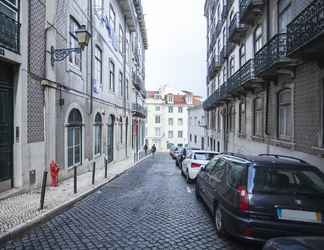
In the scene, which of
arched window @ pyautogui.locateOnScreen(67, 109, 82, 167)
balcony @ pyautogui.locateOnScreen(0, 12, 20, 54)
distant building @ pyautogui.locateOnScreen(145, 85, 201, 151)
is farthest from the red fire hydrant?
distant building @ pyautogui.locateOnScreen(145, 85, 201, 151)

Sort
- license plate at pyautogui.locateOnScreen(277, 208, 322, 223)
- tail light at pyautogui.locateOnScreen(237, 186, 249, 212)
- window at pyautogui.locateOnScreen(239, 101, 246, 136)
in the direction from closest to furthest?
license plate at pyautogui.locateOnScreen(277, 208, 322, 223) < tail light at pyautogui.locateOnScreen(237, 186, 249, 212) < window at pyautogui.locateOnScreen(239, 101, 246, 136)

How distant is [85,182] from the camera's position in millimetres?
9844

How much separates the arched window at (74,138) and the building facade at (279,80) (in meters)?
8.13

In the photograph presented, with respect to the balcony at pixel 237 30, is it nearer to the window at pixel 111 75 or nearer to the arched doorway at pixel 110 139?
the window at pixel 111 75

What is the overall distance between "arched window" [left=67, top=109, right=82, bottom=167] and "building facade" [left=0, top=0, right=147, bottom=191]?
42 millimetres

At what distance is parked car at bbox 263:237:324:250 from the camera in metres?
2.76

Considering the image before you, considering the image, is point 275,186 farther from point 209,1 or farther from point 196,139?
point 196,139

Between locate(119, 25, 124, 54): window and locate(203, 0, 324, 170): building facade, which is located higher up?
locate(119, 25, 124, 54): window

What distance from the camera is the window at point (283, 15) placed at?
9.55 m

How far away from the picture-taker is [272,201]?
3912mm

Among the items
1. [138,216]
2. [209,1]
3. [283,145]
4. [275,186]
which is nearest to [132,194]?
[138,216]

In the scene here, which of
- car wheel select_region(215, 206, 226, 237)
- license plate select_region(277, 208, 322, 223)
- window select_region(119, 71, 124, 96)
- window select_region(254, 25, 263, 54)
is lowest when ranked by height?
car wheel select_region(215, 206, 226, 237)

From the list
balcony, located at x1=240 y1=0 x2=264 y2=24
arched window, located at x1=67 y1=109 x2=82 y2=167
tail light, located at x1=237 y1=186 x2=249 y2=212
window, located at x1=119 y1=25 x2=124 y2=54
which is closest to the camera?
tail light, located at x1=237 y1=186 x2=249 y2=212

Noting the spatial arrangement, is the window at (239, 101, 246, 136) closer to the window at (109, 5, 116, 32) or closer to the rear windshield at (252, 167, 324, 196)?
the window at (109, 5, 116, 32)
